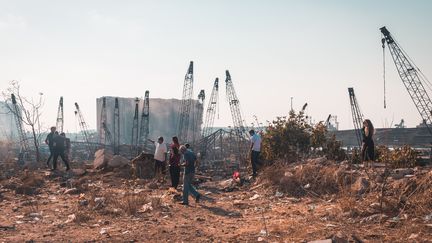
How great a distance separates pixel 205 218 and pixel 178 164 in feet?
11.7

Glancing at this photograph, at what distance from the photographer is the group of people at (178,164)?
9547 mm

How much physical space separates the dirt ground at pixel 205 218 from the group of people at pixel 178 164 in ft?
1.28

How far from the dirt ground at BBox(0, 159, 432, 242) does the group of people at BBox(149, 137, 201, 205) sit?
389 millimetres

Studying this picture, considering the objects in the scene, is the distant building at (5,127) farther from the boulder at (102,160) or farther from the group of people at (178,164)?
the group of people at (178,164)

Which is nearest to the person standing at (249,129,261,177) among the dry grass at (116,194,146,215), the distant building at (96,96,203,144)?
the dry grass at (116,194,146,215)

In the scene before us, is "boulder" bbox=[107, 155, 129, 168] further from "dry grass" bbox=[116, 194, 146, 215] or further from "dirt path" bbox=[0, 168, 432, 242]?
"dry grass" bbox=[116, 194, 146, 215]

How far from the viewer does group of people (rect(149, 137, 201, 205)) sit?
9.55 metres

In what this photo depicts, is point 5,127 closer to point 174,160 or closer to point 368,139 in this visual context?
point 174,160

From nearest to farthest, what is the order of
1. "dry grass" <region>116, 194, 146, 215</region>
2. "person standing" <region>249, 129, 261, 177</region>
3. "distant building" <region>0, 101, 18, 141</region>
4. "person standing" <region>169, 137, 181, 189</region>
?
"dry grass" <region>116, 194, 146, 215</region>
"person standing" <region>169, 137, 181, 189</region>
"person standing" <region>249, 129, 261, 177</region>
"distant building" <region>0, 101, 18, 141</region>

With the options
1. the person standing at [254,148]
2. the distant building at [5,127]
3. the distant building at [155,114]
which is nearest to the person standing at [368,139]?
the person standing at [254,148]

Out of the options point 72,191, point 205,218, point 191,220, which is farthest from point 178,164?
point 191,220

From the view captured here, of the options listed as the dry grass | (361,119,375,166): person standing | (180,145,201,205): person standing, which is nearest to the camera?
the dry grass

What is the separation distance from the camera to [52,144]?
1511 centimetres

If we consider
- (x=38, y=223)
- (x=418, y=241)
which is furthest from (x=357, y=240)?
(x=38, y=223)
